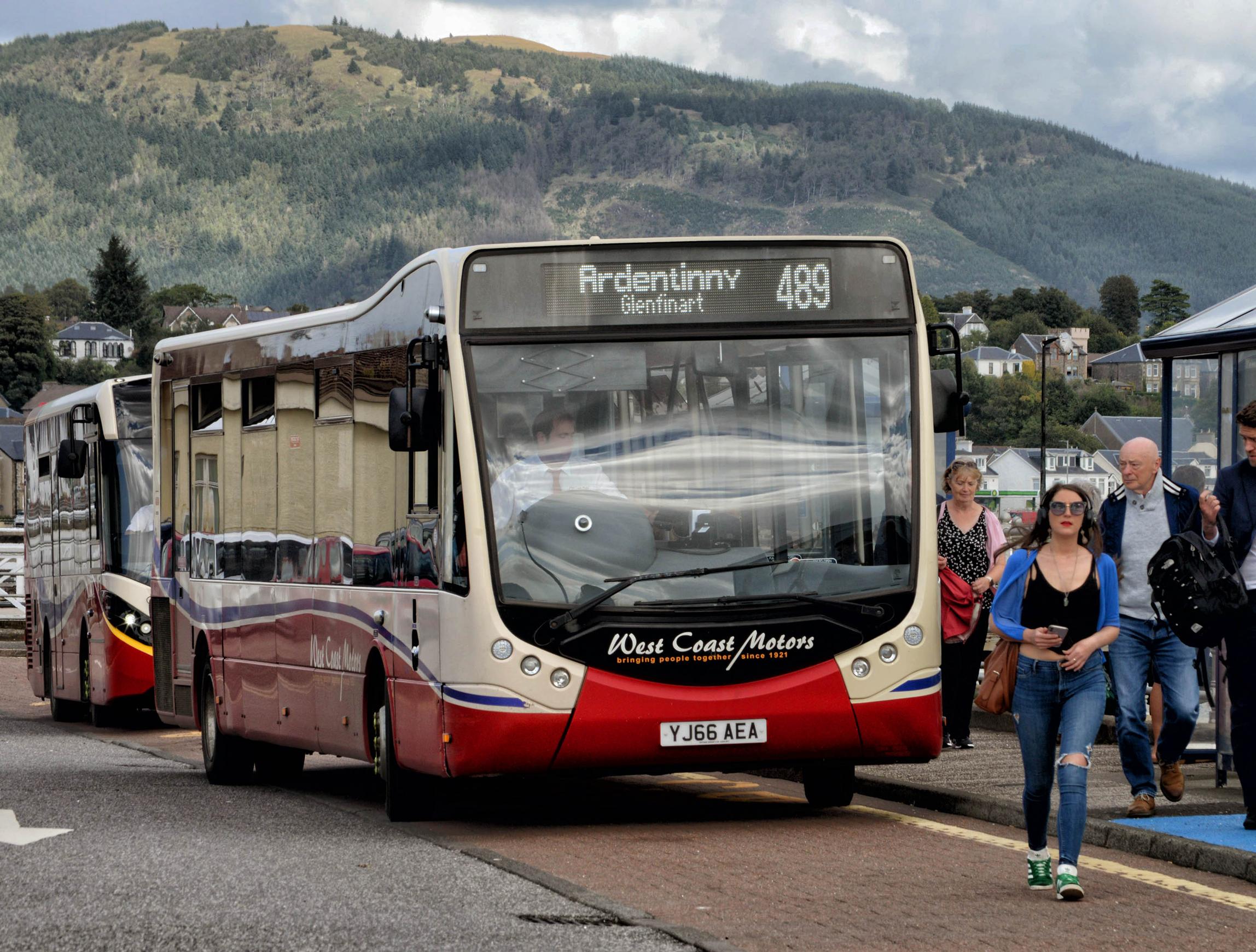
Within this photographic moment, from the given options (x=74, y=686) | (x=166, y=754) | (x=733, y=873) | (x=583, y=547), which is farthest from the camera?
(x=74, y=686)

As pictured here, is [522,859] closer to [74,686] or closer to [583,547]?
[583,547]

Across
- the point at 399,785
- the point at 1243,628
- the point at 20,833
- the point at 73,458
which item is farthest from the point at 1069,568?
the point at 73,458

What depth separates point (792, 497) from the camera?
34.5 ft

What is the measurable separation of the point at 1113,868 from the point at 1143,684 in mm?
1648

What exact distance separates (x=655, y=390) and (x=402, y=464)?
1.50 metres

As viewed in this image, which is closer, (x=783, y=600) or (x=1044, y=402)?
(x=783, y=600)

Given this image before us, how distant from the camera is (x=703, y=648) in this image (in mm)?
10375

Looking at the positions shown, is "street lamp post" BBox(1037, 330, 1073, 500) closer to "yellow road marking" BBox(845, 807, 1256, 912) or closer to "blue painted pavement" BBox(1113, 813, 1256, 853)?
"yellow road marking" BBox(845, 807, 1256, 912)

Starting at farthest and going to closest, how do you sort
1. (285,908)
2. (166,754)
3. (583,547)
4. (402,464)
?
(166,754) < (402,464) < (583,547) < (285,908)

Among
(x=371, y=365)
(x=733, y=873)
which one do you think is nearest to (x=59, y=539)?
(x=371, y=365)

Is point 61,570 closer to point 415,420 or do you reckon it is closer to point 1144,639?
point 415,420

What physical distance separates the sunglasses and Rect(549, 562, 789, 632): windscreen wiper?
240cm

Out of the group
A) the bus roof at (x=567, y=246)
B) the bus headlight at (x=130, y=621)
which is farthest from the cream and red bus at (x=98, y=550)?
the bus roof at (x=567, y=246)

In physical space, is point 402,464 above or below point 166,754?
above
